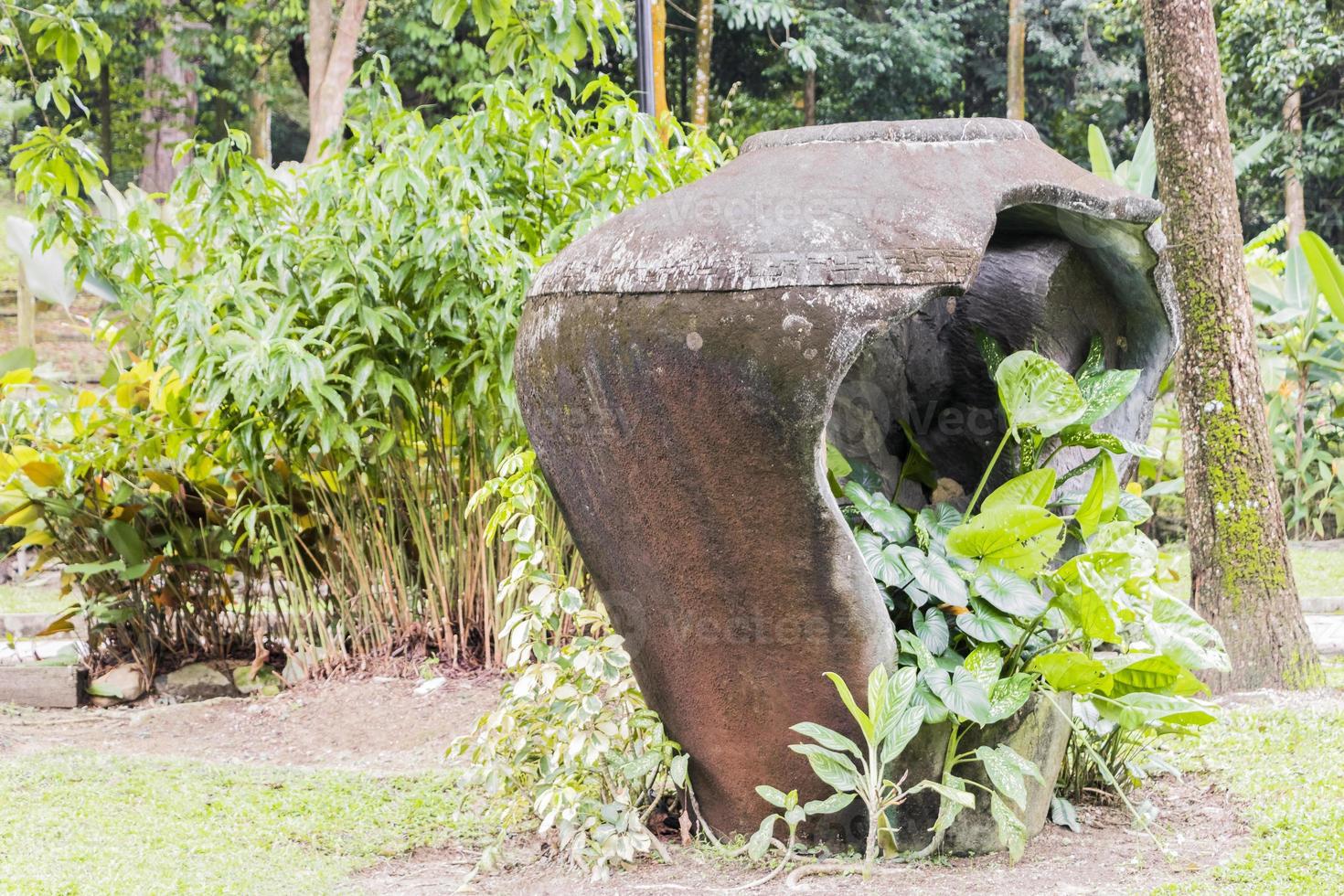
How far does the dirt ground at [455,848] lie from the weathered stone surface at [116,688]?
0.85 ft

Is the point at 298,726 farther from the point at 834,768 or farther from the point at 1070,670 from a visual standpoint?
the point at 1070,670

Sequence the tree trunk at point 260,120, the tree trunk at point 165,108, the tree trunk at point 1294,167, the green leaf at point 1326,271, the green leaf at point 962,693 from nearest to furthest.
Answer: the green leaf at point 962,693, the green leaf at point 1326,271, the tree trunk at point 1294,167, the tree trunk at point 165,108, the tree trunk at point 260,120

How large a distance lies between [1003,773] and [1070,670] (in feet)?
0.93

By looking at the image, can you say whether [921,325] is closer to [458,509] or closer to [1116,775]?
[1116,775]

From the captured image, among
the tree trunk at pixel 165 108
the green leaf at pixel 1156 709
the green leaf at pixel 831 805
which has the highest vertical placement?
the tree trunk at pixel 165 108

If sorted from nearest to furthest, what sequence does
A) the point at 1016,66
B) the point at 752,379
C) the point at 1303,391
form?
1. the point at 752,379
2. the point at 1303,391
3. the point at 1016,66

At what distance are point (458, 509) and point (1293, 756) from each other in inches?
125

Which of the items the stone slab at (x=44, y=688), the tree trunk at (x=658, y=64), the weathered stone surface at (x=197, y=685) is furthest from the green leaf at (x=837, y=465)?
the stone slab at (x=44, y=688)

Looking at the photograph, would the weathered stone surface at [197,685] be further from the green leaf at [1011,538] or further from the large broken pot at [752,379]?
the green leaf at [1011,538]

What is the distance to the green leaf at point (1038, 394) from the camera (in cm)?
288

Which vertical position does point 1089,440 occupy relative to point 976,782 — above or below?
above

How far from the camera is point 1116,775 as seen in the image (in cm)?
339

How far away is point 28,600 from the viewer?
28.5 ft

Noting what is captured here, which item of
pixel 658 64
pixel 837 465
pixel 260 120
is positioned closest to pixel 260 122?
pixel 260 120
